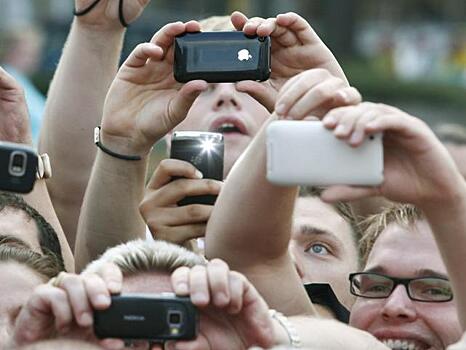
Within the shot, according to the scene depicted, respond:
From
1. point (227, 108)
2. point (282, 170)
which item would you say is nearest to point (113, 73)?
point (227, 108)

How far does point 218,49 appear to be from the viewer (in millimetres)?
3969

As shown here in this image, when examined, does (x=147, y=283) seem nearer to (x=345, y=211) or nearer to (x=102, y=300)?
(x=102, y=300)

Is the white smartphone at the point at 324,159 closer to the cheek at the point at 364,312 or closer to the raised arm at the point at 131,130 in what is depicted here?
the raised arm at the point at 131,130

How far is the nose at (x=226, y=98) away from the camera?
211 inches

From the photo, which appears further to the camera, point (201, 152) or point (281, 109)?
point (201, 152)

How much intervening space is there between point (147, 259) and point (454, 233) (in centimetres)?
69

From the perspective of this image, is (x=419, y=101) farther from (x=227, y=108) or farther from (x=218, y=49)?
(x=218, y=49)

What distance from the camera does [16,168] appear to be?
3.32 metres

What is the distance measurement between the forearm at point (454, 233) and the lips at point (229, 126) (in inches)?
78.9

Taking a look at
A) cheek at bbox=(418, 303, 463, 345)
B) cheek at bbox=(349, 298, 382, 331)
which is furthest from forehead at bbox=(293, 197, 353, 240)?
cheek at bbox=(418, 303, 463, 345)

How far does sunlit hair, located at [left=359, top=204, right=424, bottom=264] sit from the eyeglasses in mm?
209

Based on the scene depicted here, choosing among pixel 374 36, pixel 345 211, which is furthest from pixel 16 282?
pixel 374 36

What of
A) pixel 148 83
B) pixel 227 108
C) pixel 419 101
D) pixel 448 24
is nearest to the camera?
pixel 148 83

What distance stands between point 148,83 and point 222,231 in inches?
24.8
